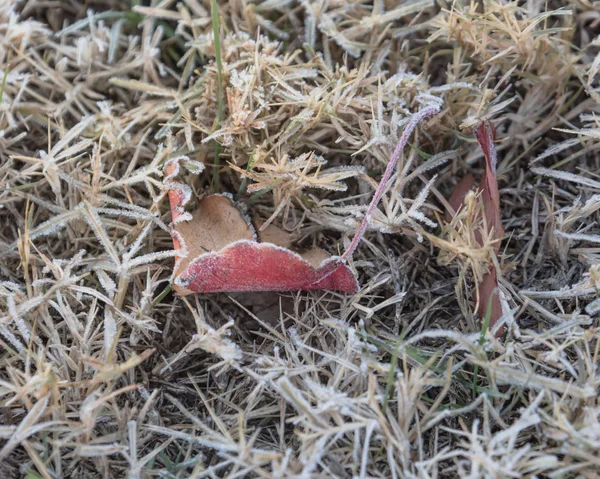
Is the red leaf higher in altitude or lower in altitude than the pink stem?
lower

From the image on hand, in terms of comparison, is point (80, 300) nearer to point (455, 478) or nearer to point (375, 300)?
point (375, 300)

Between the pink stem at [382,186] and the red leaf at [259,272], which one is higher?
the pink stem at [382,186]

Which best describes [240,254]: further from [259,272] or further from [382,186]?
[382,186]

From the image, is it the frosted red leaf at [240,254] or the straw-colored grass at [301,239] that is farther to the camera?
the frosted red leaf at [240,254]

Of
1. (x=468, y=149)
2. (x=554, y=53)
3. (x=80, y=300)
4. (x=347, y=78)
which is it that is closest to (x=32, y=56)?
(x=80, y=300)
